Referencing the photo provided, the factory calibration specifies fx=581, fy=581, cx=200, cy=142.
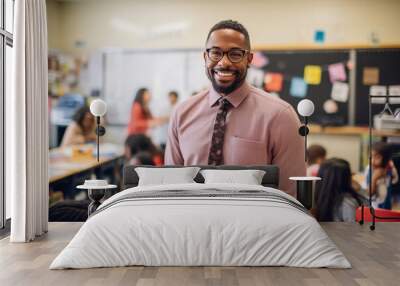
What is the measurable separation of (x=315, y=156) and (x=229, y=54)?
1.60m

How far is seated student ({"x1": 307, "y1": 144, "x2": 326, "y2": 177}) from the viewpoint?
21.5 ft

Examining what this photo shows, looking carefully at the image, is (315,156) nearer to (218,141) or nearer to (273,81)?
(273,81)

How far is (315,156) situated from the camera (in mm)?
6637

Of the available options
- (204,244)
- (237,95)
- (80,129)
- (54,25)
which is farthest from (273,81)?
(204,244)

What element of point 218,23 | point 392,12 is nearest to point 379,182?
point 392,12

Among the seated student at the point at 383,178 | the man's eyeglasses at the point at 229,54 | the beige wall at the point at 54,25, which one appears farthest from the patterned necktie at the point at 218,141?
the beige wall at the point at 54,25

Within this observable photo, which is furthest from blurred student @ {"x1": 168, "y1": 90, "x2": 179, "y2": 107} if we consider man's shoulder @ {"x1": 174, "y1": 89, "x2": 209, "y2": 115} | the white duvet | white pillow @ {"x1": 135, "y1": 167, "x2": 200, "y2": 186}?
the white duvet

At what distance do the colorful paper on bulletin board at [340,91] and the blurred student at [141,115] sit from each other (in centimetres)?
209

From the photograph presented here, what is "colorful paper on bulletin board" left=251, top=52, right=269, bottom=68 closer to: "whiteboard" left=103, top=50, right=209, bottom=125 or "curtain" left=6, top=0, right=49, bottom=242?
"whiteboard" left=103, top=50, right=209, bottom=125

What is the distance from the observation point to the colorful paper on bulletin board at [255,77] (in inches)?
261

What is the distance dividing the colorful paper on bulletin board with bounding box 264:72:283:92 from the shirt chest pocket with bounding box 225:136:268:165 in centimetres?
100

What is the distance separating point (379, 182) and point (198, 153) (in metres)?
2.07

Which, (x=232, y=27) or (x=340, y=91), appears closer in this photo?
(x=232, y=27)

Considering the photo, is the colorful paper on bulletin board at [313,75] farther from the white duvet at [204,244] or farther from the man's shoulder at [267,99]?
the white duvet at [204,244]
